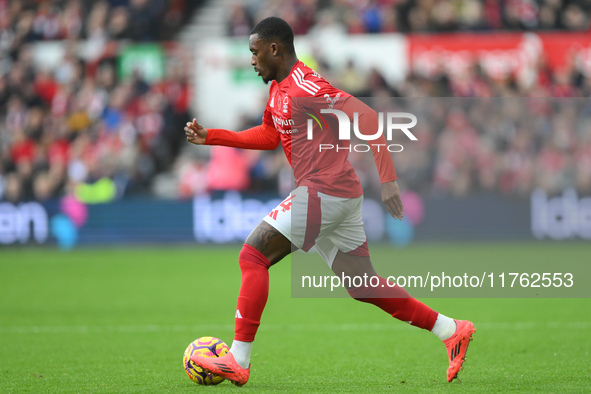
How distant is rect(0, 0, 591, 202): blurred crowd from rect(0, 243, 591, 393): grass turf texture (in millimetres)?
2931

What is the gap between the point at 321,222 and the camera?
5379 mm

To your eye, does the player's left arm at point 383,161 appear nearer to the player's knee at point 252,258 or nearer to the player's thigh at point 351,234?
the player's thigh at point 351,234

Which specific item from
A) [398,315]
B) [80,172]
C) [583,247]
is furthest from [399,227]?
[398,315]

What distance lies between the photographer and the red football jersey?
17.6ft

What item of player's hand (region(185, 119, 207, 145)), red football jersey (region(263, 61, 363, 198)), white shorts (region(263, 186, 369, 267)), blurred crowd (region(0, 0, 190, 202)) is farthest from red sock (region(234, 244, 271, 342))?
blurred crowd (region(0, 0, 190, 202))

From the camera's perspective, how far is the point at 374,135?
5.10 m

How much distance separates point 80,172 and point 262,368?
476 inches

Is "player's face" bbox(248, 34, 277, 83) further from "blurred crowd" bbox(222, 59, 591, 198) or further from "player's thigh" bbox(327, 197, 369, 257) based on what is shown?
"blurred crowd" bbox(222, 59, 591, 198)

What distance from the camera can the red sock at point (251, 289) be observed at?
5.37 m

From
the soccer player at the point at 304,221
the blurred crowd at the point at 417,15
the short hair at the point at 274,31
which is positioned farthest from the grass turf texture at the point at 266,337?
the blurred crowd at the point at 417,15

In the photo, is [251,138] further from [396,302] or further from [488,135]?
[488,135]

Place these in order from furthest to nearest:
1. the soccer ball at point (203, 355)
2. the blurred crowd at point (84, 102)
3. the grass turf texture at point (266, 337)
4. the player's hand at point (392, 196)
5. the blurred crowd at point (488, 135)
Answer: the blurred crowd at point (84, 102) < the blurred crowd at point (488, 135) < the grass turf texture at point (266, 337) < the soccer ball at point (203, 355) < the player's hand at point (392, 196)

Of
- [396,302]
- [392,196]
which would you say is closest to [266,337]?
[396,302]

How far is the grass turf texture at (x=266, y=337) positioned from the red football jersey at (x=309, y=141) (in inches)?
49.8
